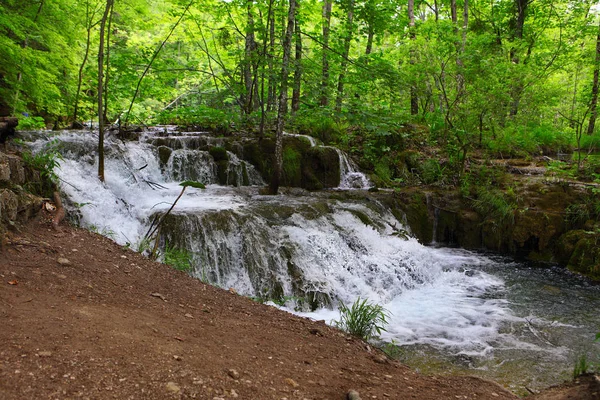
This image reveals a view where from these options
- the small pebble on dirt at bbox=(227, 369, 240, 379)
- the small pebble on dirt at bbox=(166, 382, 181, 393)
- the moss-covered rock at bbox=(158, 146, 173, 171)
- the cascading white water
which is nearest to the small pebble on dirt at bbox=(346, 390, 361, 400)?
the small pebble on dirt at bbox=(227, 369, 240, 379)

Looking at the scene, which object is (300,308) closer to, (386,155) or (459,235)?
(459,235)

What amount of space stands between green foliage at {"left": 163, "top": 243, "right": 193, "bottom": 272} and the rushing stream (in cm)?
16

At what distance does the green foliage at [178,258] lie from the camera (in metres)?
5.93

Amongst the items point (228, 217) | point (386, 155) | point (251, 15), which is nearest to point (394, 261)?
point (228, 217)

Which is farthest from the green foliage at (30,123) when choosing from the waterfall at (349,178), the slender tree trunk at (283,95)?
the waterfall at (349,178)

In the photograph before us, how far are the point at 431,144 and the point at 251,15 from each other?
290 inches

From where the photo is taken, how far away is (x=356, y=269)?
7.70 metres

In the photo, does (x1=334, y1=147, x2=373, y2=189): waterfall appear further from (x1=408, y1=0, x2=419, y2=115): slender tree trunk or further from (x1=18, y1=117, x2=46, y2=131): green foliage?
(x1=18, y1=117, x2=46, y2=131): green foliage

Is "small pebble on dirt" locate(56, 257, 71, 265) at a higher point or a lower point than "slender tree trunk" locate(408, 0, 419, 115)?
lower

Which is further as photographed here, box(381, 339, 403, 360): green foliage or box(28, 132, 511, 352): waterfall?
box(28, 132, 511, 352): waterfall

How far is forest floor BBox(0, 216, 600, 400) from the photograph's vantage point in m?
2.30

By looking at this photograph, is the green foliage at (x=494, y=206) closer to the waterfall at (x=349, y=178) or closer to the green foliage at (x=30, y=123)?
the waterfall at (x=349, y=178)

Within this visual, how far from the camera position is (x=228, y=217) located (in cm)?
741

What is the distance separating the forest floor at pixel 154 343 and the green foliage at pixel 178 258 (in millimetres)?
831
